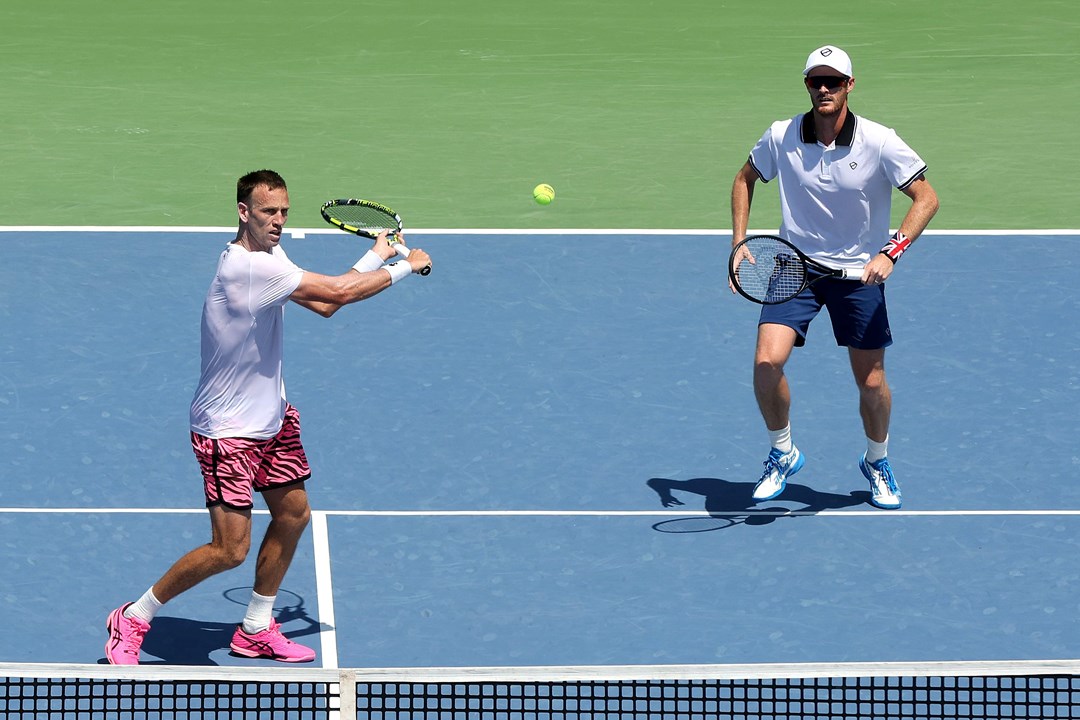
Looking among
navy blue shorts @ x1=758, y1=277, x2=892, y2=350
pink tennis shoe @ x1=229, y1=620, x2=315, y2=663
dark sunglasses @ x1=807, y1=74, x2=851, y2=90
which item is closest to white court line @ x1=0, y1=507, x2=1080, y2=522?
navy blue shorts @ x1=758, y1=277, x2=892, y2=350

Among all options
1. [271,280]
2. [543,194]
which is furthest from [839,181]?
[543,194]

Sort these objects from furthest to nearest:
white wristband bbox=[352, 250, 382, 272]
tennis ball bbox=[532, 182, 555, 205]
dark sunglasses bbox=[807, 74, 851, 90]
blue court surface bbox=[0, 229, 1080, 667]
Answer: tennis ball bbox=[532, 182, 555, 205] → dark sunglasses bbox=[807, 74, 851, 90] → blue court surface bbox=[0, 229, 1080, 667] → white wristband bbox=[352, 250, 382, 272]

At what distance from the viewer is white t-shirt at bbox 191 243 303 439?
6469 mm

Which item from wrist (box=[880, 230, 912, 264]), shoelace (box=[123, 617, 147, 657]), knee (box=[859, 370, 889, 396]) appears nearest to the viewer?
shoelace (box=[123, 617, 147, 657])

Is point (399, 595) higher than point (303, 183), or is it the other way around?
point (303, 183)

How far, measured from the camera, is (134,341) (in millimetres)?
10414

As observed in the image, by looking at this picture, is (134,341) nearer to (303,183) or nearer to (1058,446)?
(303,183)

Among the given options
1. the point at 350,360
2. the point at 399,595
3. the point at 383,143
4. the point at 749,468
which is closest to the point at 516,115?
the point at 383,143

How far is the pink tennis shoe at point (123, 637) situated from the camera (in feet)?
21.7

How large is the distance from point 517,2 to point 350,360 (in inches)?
430

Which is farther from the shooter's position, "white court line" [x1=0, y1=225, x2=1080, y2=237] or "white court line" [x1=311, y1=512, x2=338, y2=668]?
"white court line" [x1=0, y1=225, x2=1080, y2=237]

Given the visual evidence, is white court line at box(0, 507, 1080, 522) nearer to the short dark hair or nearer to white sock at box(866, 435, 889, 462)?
white sock at box(866, 435, 889, 462)

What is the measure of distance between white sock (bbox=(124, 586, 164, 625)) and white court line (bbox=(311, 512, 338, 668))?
2.17ft

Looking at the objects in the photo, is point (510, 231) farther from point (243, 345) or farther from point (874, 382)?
point (243, 345)
